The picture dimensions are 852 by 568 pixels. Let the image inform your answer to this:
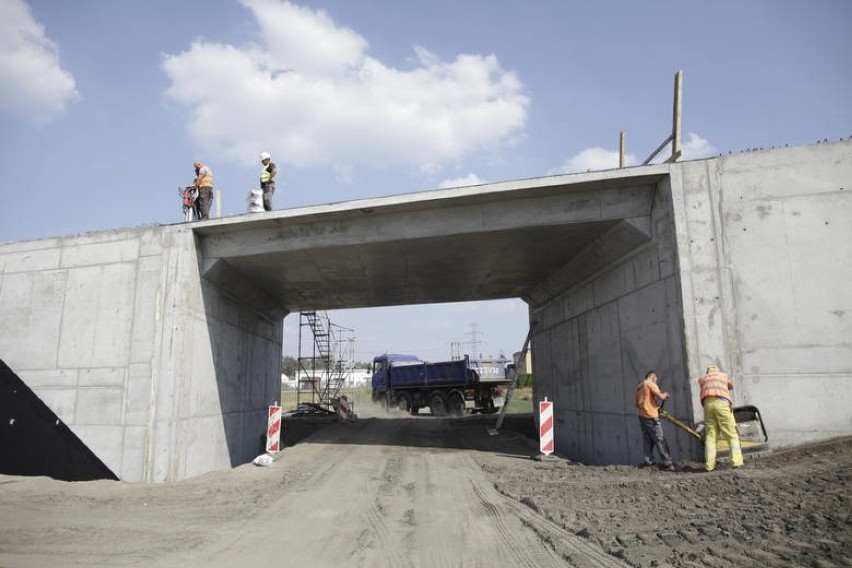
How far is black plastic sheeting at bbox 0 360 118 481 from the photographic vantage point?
384 inches

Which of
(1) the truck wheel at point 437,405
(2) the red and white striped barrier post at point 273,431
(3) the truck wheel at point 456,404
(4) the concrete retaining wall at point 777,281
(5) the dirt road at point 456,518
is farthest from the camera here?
(1) the truck wheel at point 437,405

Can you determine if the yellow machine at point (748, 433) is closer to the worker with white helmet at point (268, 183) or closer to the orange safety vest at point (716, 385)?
the orange safety vest at point (716, 385)

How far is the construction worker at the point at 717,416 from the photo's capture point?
6.99m

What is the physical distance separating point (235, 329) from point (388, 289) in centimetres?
425

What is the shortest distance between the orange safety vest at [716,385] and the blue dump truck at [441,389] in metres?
17.7

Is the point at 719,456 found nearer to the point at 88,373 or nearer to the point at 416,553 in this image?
the point at 416,553

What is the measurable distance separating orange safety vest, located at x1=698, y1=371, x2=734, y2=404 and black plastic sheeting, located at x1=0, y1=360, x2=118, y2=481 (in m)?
9.63

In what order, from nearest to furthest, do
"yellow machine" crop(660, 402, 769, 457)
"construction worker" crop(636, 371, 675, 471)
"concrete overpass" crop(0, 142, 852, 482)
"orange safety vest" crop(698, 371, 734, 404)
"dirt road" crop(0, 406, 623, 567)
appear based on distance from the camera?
"dirt road" crop(0, 406, 623, 567)
"orange safety vest" crop(698, 371, 734, 404)
"yellow machine" crop(660, 402, 769, 457)
"concrete overpass" crop(0, 142, 852, 482)
"construction worker" crop(636, 371, 675, 471)

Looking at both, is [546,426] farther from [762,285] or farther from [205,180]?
[205,180]

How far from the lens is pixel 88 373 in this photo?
9.99m

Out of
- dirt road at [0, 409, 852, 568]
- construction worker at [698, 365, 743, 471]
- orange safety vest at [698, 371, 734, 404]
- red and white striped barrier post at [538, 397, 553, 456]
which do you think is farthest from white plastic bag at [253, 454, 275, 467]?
orange safety vest at [698, 371, 734, 404]

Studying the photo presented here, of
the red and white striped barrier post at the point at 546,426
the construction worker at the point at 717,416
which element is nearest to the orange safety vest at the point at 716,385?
the construction worker at the point at 717,416

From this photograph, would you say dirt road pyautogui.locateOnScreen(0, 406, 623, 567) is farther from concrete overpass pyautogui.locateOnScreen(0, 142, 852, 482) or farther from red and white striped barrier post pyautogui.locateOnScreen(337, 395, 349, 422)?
red and white striped barrier post pyautogui.locateOnScreen(337, 395, 349, 422)

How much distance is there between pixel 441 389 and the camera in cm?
2575
